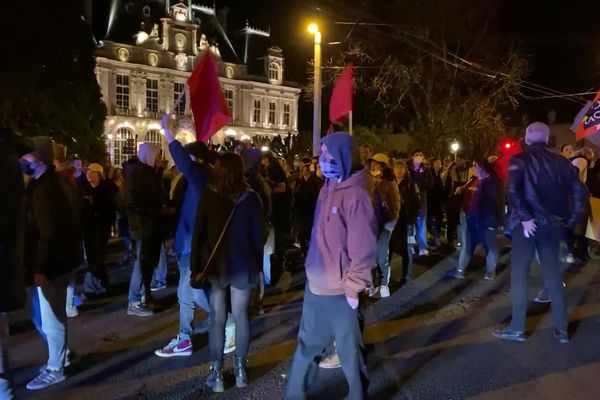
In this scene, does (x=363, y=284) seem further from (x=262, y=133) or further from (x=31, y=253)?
(x=262, y=133)

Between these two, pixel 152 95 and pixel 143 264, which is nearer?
pixel 143 264

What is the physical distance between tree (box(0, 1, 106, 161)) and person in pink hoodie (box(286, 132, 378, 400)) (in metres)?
22.9

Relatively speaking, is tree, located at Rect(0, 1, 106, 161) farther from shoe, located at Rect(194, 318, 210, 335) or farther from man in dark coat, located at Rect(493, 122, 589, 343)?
man in dark coat, located at Rect(493, 122, 589, 343)

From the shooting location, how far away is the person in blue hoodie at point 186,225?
507 cm

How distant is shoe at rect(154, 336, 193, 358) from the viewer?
538cm

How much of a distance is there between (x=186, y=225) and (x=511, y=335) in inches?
135

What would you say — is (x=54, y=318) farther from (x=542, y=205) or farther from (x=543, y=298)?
(x=543, y=298)

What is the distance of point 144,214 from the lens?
667cm

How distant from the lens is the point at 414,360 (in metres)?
5.30

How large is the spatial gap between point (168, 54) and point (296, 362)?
49.4 m

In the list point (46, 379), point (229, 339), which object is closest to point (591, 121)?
point (229, 339)

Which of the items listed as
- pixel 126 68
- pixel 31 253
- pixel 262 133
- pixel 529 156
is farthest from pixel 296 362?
pixel 262 133

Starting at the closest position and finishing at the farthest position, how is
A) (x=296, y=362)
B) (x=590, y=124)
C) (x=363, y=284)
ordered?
(x=363, y=284), (x=296, y=362), (x=590, y=124)

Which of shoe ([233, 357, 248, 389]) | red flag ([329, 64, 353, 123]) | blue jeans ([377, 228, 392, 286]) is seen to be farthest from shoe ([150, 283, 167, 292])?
red flag ([329, 64, 353, 123])
